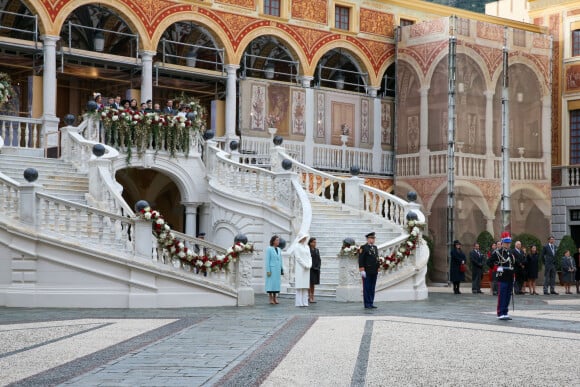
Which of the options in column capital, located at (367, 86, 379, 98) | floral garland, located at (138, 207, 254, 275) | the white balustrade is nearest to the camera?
floral garland, located at (138, 207, 254, 275)

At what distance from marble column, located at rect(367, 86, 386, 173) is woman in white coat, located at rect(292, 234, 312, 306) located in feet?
49.8

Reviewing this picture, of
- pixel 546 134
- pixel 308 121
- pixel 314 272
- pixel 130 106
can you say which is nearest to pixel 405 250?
pixel 314 272

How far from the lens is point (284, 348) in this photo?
12.4 metres

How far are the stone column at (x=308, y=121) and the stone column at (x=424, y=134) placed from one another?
3647 millimetres

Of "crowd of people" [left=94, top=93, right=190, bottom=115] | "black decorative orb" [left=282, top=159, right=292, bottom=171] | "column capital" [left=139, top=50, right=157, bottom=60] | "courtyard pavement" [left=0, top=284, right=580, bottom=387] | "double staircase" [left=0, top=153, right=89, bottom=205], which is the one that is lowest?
"courtyard pavement" [left=0, top=284, right=580, bottom=387]

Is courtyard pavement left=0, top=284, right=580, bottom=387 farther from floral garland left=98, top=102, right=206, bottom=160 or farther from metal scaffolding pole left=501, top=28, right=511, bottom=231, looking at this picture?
metal scaffolding pole left=501, top=28, right=511, bottom=231

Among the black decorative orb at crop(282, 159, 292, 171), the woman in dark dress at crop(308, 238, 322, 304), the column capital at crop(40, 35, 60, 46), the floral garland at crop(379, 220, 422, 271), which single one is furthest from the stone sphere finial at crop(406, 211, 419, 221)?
the column capital at crop(40, 35, 60, 46)

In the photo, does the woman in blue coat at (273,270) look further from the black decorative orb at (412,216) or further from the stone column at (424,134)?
the stone column at (424,134)

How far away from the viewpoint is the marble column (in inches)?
1406

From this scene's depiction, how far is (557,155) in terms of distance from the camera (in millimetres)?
Answer: 38375

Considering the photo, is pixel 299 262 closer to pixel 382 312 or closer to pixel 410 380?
pixel 382 312

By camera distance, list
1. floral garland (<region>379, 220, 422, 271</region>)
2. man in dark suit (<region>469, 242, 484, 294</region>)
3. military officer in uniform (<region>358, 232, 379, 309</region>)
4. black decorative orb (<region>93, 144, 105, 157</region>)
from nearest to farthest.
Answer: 1. military officer in uniform (<region>358, 232, 379, 309</region>)
2. black decorative orb (<region>93, 144, 105, 157</region>)
3. floral garland (<region>379, 220, 422, 271</region>)
4. man in dark suit (<region>469, 242, 484, 294</region>)

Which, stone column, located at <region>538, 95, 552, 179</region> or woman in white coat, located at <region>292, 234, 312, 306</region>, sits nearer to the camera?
woman in white coat, located at <region>292, 234, 312, 306</region>

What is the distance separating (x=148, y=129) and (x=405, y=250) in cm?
729
